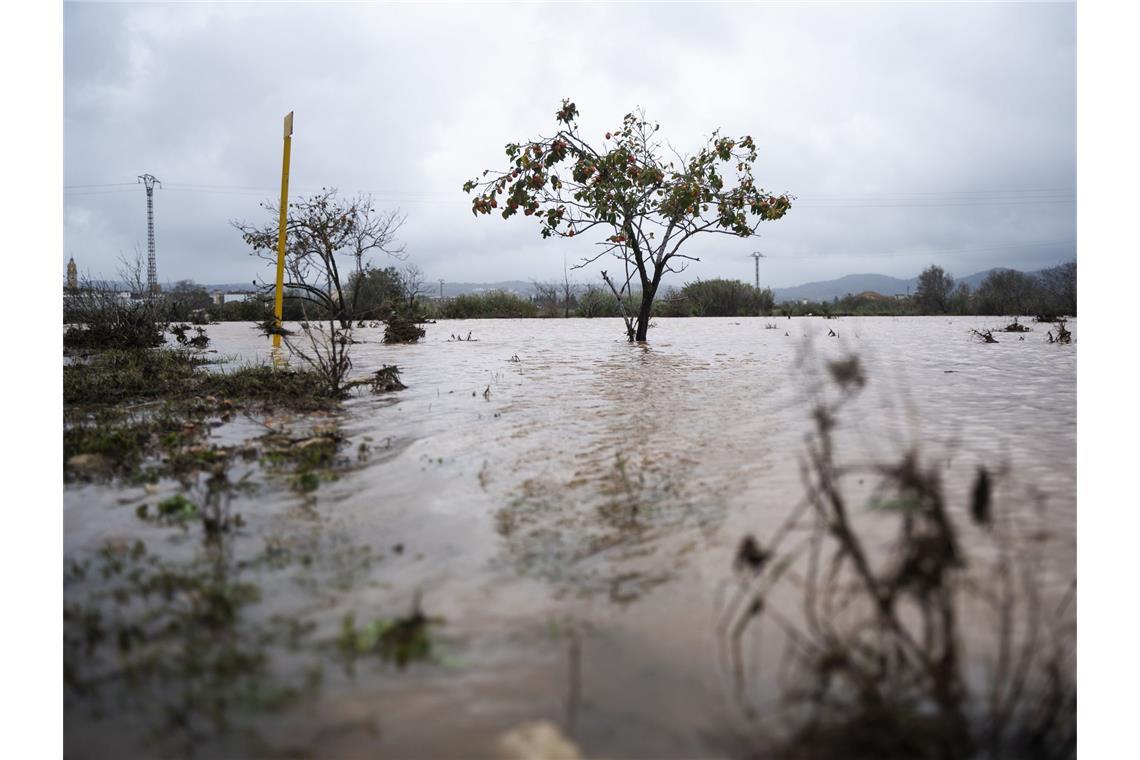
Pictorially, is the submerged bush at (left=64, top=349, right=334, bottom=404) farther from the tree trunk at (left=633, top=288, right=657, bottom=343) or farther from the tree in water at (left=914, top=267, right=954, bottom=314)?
the tree in water at (left=914, top=267, right=954, bottom=314)

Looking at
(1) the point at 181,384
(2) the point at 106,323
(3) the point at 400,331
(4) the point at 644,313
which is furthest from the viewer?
(3) the point at 400,331

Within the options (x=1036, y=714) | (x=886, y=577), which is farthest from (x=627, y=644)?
(x=1036, y=714)

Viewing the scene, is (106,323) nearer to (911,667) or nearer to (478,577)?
(478,577)

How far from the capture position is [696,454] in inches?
162

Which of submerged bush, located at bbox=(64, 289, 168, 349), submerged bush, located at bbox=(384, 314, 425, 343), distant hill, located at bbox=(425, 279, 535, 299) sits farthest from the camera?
distant hill, located at bbox=(425, 279, 535, 299)

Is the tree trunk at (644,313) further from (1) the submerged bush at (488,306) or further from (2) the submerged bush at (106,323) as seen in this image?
(1) the submerged bush at (488,306)

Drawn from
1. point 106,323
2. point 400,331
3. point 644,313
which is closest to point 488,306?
point 400,331

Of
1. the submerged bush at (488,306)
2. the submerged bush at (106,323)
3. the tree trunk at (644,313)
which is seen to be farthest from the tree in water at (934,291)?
the submerged bush at (106,323)

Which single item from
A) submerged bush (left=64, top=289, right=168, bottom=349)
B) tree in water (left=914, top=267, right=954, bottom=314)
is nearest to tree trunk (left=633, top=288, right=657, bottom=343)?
submerged bush (left=64, top=289, right=168, bottom=349)

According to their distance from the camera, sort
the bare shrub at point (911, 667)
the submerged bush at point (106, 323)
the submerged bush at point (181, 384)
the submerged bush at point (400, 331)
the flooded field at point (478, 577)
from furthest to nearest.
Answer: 1. the submerged bush at point (400, 331)
2. the submerged bush at point (106, 323)
3. the submerged bush at point (181, 384)
4. the flooded field at point (478, 577)
5. the bare shrub at point (911, 667)

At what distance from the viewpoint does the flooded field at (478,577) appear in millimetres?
1582

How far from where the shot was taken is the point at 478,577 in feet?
7.81

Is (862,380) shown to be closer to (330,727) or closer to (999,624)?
(999,624)

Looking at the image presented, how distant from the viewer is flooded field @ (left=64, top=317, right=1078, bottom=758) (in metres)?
1.58
